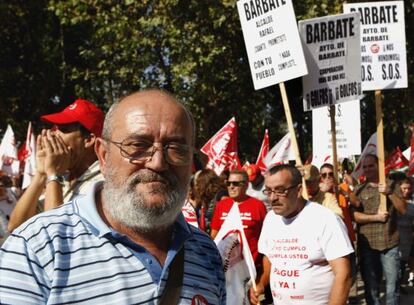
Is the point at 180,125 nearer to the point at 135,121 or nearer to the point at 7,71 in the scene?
the point at 135,121

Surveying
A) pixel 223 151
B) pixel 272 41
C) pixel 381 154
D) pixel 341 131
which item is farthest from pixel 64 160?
pixel 223 151

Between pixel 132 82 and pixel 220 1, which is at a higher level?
pixel 220 1

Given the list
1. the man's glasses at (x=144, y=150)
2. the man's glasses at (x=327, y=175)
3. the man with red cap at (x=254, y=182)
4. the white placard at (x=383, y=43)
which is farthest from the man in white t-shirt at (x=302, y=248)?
the man with red cap at (x=254, y=182)

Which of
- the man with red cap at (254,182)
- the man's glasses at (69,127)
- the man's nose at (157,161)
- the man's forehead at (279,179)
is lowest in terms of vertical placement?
the man with red cap at (254,182)

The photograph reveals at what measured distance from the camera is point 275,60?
6.98m

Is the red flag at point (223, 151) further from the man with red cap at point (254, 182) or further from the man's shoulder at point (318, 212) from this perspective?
the man's shoulder at point (318, 212)

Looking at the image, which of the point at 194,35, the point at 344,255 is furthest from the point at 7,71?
the point at 344,255

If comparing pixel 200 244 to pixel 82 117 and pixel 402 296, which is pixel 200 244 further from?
pixel 402 296

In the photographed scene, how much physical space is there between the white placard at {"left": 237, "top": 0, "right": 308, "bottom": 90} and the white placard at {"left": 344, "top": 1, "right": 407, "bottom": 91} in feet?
4.57

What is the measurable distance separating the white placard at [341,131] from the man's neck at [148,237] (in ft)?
26.6

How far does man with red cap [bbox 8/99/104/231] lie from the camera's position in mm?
3584

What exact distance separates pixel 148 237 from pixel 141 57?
17041 mm

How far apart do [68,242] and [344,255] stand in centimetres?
294

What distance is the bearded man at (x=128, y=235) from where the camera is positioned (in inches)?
78.4
